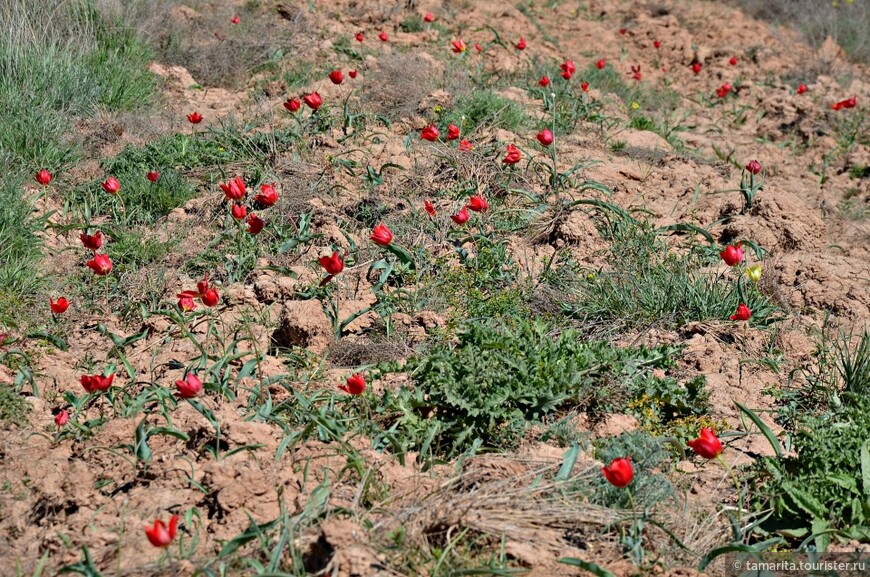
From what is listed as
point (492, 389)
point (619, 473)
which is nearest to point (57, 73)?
point (492, 389)

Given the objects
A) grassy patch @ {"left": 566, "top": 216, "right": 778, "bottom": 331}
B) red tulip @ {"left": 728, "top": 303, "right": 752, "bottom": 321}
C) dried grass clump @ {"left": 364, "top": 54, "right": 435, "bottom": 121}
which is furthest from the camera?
dried grass clump @ {"left": 364, "top": 54, "right": 435, "bottom": 121}

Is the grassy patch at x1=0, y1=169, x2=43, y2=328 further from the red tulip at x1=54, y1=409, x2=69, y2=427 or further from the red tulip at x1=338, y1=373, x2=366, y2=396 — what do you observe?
the red tulip at x1=338, y1=373, x2=366, y2=396

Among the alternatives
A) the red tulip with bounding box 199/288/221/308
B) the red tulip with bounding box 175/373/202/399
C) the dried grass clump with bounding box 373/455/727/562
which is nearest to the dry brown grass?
the red tulip with bounding box 199/288/221/308

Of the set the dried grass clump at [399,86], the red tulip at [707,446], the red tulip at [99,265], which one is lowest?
the red tulip at [99,265]

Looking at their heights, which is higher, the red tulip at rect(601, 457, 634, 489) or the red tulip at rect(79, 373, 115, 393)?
the red tulip at rect(601, 457, 634, 489)

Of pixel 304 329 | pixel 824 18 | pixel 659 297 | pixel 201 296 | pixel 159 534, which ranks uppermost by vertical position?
pixel 824 18

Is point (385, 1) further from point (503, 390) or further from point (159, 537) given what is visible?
point (159, 537)

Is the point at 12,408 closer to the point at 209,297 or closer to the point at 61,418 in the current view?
the point at 61,418

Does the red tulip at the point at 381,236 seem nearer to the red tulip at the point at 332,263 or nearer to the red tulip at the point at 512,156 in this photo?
the red tulip at the point at 332,263

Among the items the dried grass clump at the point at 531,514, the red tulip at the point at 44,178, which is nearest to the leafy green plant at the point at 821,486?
the dried grass clump at the point at 531,514

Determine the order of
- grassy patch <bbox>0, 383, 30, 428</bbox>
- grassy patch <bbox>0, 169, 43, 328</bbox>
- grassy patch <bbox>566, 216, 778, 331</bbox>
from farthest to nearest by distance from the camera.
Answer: grassy patch <bbox>0, 169, 43, 328</bbox> < grassy patch <bbox>566, 216, 778, 331</bbox> < grassy patch <bbox>0, 383, 30, 428</bbox>

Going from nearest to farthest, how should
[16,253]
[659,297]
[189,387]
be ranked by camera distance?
[189,387] < [659,297] < [16,253]

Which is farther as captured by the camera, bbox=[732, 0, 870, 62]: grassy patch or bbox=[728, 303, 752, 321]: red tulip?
bbox=[732, 0, 870, 62]: grassy patch

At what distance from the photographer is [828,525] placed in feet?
9.61
